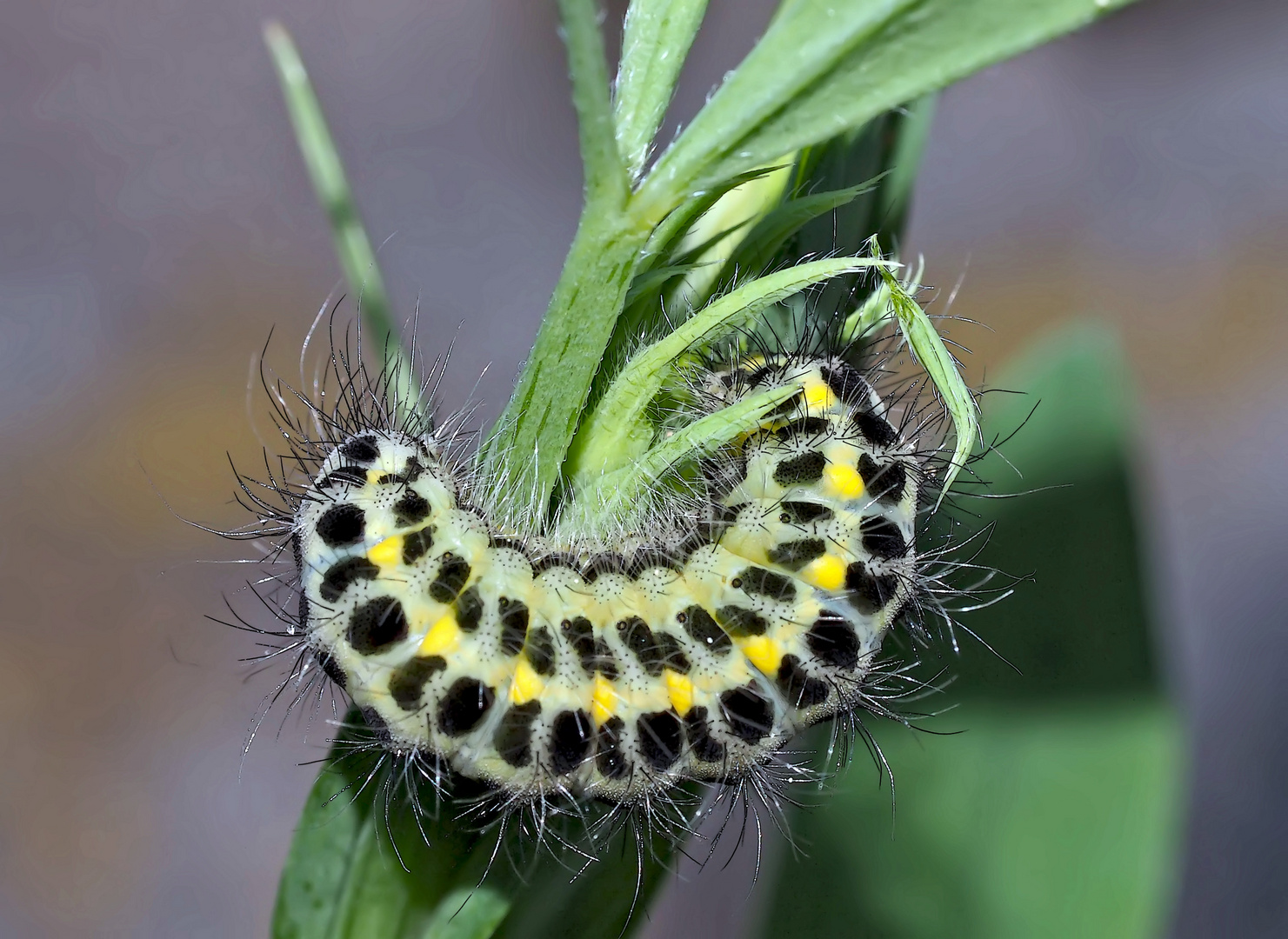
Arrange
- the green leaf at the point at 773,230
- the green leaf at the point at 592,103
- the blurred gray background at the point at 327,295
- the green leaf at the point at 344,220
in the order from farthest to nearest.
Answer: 1. the blurred gray background at the point at 327,295
2. the green leaf at the point at 344,220
3. the green leaf at the point at 773,230
4. the green leaf at the point at 592,103

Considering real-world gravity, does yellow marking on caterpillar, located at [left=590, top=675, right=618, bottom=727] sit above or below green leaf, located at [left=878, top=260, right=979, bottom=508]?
below

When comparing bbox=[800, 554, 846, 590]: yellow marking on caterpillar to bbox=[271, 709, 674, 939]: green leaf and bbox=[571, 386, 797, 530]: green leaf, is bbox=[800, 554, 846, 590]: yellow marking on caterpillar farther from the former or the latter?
bbox=[271, 709, 674, 939]: green leaf

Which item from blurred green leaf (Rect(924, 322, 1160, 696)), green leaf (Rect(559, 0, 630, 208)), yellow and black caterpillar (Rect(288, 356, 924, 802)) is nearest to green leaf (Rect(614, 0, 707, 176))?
green leaf (Rect(559, 0, 630, 208))

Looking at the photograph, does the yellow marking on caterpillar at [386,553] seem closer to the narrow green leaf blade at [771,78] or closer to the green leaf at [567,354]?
the green leaf at [567,354]

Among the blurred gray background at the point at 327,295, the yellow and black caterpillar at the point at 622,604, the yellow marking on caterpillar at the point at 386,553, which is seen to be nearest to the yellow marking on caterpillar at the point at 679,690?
the yellow and black caterpillar at the point at 622,604

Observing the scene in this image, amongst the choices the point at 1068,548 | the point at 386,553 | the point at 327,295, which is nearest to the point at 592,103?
the point at 386,553

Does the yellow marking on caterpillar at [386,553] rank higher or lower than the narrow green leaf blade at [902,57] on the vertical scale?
lower
